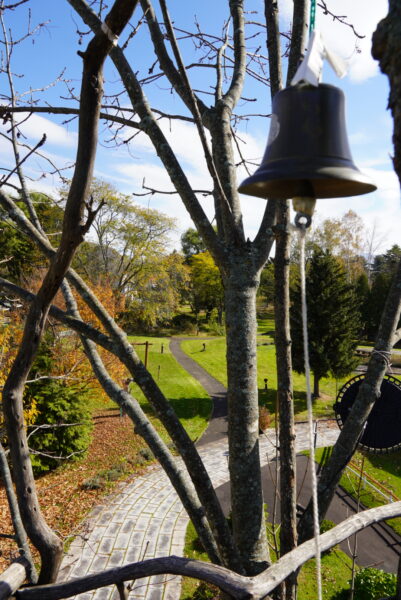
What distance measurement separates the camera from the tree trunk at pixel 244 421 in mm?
2309

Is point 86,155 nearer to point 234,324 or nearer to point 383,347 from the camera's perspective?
point 234,324

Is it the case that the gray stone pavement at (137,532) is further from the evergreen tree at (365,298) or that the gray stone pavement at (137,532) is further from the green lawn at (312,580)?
the evergreen tree at (365,298)

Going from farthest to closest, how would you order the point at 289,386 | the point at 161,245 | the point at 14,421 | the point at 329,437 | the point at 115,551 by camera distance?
the point at 161,245 → the point at 329,437 → the point at 115,551 → the point at 289,386 → the point at 14,421

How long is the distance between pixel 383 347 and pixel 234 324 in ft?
3.11

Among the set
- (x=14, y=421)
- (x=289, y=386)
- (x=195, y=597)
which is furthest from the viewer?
(x=195, y=597)

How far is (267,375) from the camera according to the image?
2220 cm

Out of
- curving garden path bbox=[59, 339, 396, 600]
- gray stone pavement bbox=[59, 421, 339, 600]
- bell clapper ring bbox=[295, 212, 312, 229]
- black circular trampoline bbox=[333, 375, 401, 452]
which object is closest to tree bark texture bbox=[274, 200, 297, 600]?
bell clapper ring bbox=[295, 212, 312, 229]

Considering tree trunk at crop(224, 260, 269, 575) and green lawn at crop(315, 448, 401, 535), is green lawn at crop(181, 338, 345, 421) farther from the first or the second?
tree trunk at crop(224, 260, 269, 575)

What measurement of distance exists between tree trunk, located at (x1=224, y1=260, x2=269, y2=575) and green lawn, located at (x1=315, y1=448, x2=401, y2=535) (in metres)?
7.53

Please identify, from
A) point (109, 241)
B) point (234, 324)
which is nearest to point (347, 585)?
point (234, 324)

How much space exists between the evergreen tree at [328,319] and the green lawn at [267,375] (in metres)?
2.19

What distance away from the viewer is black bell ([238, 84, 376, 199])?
1329 millimetres

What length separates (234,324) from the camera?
7.90ft

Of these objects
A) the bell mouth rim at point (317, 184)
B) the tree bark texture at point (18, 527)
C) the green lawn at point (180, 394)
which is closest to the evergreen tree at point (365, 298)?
the green lawn at point (180, 394)
